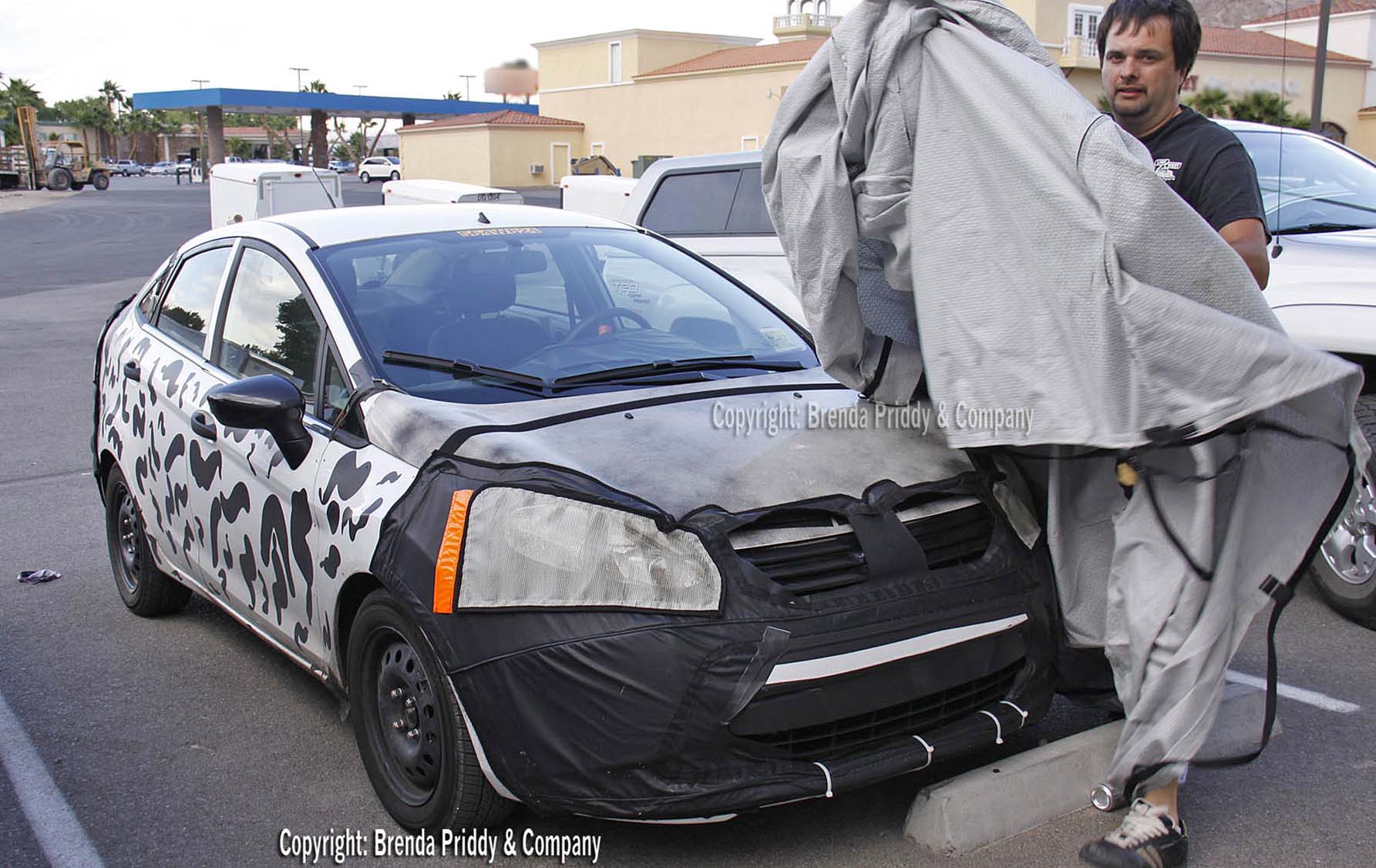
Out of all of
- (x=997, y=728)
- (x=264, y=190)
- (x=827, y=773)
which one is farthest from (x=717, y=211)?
(x=264, y=190)

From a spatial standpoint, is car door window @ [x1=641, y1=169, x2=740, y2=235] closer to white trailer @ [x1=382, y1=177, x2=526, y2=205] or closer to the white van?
the white van

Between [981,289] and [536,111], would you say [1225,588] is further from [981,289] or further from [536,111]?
[536,111]

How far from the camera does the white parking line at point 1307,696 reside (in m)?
4.18

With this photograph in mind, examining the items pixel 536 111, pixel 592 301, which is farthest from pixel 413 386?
pixel 536 111

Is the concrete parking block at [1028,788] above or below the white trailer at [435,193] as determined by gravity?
below

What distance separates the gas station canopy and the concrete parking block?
61.7 metres

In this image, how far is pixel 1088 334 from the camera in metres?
3.06

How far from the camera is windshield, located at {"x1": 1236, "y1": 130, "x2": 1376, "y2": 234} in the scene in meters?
5.86

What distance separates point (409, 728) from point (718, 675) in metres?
1.00

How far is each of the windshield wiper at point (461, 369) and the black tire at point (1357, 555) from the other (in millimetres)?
3117

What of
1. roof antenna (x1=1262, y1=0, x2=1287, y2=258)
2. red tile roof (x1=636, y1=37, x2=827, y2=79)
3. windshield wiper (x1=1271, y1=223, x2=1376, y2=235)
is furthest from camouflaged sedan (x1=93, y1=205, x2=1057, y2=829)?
red tile roof (x1=636, y1=37, x2=827, y2=79)

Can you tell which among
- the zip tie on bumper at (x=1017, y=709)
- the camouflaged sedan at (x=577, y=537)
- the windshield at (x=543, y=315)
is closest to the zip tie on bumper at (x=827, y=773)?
the camouflaged sedan at (x=577, y=537)

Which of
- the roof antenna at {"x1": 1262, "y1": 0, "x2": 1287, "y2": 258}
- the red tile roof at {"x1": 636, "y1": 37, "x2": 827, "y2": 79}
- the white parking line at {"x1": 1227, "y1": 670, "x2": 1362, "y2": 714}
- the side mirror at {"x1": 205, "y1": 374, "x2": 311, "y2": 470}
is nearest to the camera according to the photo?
the side mirror at {"x1": 205, "y1": 374, "x2": 311, "y2": 470}

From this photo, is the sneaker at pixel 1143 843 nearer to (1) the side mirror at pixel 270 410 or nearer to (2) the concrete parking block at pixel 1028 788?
(2) the concrete parking block at pixel 1028 788
